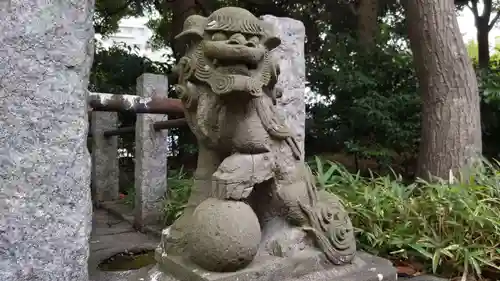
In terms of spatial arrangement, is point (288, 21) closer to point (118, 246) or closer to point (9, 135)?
point (118, 246)

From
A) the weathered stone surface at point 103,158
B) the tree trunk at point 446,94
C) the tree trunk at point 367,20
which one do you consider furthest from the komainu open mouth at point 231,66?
the tree trunk at point 367,20

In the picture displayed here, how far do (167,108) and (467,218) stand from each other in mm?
2057

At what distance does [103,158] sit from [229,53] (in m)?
3.13

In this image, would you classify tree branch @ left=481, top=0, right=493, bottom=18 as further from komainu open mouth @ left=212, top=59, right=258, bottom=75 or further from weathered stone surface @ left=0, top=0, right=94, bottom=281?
weathered stone surface @ left=0, top=0, right=94, bottom=281

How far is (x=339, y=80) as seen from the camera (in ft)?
16.3

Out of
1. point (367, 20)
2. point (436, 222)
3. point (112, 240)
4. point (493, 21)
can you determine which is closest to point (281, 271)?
point (436, 222)

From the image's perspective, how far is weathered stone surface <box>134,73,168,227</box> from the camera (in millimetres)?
3463

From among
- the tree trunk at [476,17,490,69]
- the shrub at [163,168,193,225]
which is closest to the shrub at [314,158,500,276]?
the shrub at [163,168,193,225]

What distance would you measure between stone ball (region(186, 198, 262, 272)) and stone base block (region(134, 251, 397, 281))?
0.12 ft

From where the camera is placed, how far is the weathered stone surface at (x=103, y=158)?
4.40 metres

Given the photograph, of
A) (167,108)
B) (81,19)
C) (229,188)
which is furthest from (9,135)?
(167,108)

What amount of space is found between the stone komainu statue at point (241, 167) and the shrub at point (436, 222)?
933mm

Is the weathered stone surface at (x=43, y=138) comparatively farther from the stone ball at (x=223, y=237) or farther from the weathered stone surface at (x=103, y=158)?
the weathered stone surface at (x=103, y=158)

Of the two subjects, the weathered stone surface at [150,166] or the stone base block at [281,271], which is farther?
the weathered stone surface at [150,166]
